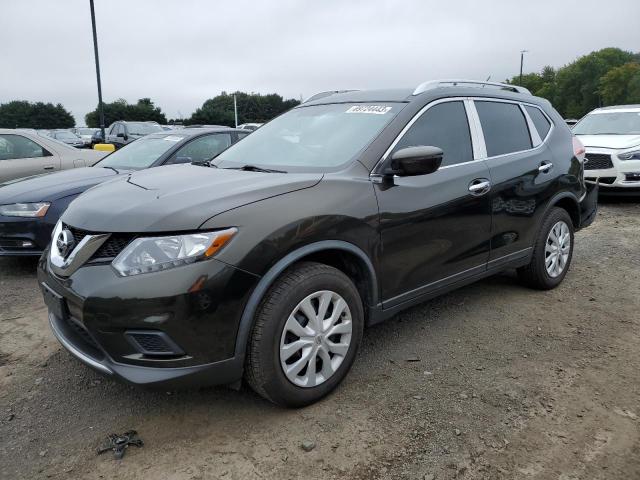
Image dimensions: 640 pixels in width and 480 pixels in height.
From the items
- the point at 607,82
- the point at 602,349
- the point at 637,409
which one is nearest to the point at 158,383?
the point at 637,409

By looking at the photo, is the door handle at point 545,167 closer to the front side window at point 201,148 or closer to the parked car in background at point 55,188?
the parked car in background at point 55,188

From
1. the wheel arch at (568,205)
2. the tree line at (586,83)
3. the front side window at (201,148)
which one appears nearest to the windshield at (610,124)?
the wheel arch at (568,205)

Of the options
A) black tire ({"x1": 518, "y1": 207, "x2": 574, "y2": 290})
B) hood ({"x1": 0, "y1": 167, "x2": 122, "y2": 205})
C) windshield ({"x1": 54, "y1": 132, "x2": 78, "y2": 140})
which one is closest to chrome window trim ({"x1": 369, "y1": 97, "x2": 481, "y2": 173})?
black tire ({"x1": 518, "y1": 207, "x2": 574, "y2": 290})

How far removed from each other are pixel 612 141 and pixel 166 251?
9.18m

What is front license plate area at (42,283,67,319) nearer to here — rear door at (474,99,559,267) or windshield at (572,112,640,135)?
rear door at (474,99,559,267)

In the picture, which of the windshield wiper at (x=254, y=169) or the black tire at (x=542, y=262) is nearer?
the windshield wiper at (x=254, y=169)

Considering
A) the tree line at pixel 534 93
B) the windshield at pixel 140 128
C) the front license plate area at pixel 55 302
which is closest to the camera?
the front license plate area at pixel 55 302

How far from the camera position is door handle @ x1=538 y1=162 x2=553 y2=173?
4199 millimetres

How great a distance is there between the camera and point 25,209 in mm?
4992

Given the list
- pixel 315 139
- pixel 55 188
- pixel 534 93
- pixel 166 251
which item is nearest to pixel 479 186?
pixel 315 139

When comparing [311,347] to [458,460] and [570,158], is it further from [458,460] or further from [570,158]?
[570,158]

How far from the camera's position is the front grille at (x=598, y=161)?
884 centimetres

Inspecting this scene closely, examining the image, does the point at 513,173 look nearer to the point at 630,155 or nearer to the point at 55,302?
the point at 55,302

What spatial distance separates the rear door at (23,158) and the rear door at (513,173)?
574 cm
